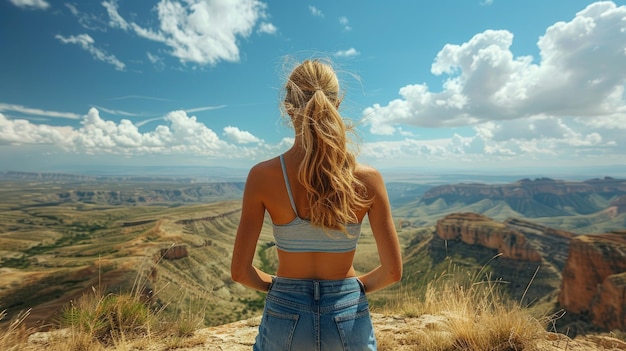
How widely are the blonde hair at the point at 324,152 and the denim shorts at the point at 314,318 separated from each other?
0.32 m

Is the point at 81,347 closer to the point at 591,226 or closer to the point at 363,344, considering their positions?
the point at 363,344

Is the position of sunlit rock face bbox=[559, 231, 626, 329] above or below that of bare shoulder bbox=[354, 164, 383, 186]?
below

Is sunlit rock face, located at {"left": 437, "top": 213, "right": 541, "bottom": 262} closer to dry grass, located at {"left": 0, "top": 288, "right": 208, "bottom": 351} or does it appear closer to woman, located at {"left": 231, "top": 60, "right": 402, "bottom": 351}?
dry grass, located at {"left": 0, "top": 288, "right": 208, "bottom": 351}

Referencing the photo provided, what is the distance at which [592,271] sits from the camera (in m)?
43.2

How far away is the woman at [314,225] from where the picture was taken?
1590mm

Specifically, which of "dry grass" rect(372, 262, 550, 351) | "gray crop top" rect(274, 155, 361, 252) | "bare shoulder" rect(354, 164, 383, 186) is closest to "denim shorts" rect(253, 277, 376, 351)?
"gray crop top" rect(274, 155, 361, 252)

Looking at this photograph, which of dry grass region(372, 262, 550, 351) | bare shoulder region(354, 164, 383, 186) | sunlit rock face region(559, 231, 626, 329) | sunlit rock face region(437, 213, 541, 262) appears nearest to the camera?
bare shoulder region(354, 164, 383, 186)

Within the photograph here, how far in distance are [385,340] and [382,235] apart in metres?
2.94

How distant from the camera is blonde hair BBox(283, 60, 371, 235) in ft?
5.36

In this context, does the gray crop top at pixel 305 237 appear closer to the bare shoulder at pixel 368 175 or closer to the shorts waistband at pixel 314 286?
the shorts waistband at pixel 314 286

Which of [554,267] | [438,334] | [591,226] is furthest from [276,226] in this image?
[591,226]

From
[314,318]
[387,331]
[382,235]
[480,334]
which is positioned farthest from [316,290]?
[387,331]

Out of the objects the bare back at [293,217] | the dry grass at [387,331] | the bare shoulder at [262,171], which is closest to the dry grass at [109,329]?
the dry grass at [387,331]

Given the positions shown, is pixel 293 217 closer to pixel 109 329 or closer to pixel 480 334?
pixel 480 334
